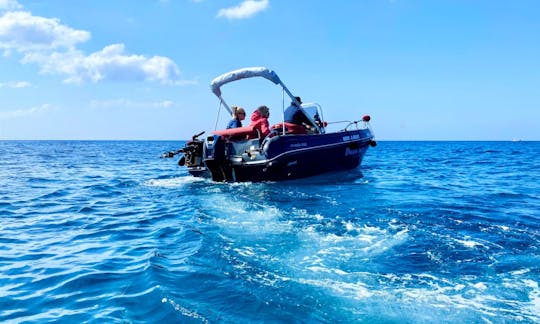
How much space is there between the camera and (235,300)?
12.6 ft

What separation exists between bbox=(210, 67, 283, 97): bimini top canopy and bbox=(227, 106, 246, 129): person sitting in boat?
101 centimetres

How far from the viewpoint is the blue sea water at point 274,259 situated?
12.1 feet

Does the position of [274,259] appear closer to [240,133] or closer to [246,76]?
[240,133]

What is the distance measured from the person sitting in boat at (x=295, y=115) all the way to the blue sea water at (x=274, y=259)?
14.1 ft

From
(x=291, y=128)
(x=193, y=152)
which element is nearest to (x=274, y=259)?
(x=291, y=128)

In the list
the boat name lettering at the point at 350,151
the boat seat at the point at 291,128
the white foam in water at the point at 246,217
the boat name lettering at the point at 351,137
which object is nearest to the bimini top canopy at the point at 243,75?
the boat seat at the point at 291,128

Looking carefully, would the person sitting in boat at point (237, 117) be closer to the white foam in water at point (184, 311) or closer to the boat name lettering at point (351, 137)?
the boat name lettering at point (351, 137)

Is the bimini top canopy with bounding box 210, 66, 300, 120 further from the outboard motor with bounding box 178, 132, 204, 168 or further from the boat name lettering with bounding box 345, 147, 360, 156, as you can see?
the boat name lettering with bounding box 345, 147, 360, 156

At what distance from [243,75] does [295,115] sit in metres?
2.20

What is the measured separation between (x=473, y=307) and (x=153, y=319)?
2.91 m

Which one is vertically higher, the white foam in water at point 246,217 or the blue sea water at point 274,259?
the white foam in water at point 246,217

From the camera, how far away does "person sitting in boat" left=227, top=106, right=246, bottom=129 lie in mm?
13617

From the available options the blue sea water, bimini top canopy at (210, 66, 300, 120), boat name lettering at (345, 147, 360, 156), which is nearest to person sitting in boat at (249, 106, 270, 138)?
bimini top canopy at (210, 66, 300, 120)

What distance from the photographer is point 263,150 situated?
11961 mm
